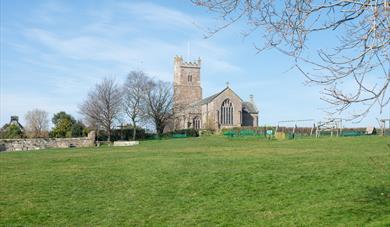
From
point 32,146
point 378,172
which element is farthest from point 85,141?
point 378,172

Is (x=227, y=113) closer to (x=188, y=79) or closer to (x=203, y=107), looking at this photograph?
(x=203, y=107)

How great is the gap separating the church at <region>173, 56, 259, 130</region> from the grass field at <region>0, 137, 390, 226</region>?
62749 millimetres

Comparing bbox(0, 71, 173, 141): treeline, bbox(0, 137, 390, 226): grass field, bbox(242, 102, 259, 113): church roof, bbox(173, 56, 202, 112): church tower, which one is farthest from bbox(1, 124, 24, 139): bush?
bbox(0, 137, 390, 226): grass field

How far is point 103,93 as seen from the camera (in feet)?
231

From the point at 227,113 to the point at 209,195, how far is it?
72943 millimetres

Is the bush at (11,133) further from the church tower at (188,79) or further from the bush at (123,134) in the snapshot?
the church tower at (188,79)

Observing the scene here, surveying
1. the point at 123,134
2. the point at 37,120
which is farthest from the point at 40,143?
the point at 37,120

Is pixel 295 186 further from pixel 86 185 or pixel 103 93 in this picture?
pixel 103 93

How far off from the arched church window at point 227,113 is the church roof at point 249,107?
6.06m

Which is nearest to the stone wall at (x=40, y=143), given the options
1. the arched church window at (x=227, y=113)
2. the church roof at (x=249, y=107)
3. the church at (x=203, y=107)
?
the church at (x=203, y=107)

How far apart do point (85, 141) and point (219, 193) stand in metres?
39.9

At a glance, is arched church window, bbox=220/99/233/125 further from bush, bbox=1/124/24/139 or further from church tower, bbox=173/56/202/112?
bush, bbox=1/124/24/139

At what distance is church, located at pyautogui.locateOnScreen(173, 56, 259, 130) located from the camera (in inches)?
3270

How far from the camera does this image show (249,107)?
301ft
